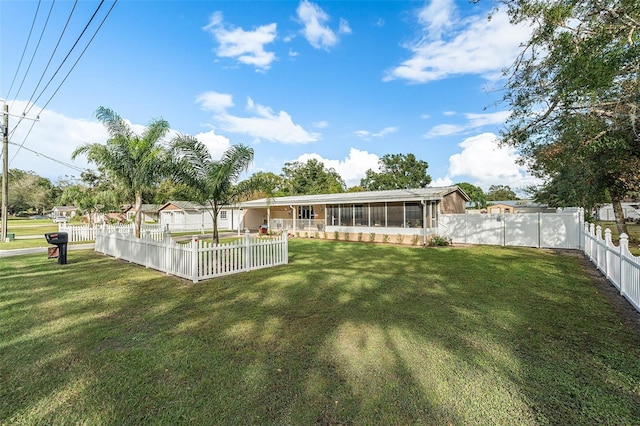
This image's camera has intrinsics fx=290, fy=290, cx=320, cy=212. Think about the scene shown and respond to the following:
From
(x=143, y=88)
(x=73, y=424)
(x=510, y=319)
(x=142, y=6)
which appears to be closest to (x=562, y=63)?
(x=510, y=319)

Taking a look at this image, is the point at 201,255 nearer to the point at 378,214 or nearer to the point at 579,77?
the point at 579,77

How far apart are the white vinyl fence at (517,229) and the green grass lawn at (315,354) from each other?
826 centimetres

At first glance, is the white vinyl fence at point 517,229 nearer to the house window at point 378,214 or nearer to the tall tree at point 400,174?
the house window at point 378,214

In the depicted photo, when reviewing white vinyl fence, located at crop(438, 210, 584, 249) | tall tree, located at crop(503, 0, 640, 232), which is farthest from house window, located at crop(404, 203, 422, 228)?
tall tree, located at crop(503, 0, 640, 232)

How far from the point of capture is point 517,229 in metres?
14.9

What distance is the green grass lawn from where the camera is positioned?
8.30 ft

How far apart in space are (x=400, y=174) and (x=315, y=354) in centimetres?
4838

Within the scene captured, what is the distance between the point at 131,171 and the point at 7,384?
9.43 metres

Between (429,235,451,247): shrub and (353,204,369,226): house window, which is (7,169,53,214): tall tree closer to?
(353,204,369,226): house window

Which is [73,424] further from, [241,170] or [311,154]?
[311,154]

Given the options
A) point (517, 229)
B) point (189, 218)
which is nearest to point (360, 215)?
point (517, 229)

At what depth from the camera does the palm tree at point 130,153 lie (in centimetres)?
1046

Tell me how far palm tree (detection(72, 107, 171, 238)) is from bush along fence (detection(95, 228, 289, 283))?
175cm

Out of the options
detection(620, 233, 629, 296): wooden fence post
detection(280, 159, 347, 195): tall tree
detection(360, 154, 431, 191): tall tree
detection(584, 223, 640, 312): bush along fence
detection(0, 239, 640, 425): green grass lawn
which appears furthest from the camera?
detection(280, 159, 347, 195): tall tree
